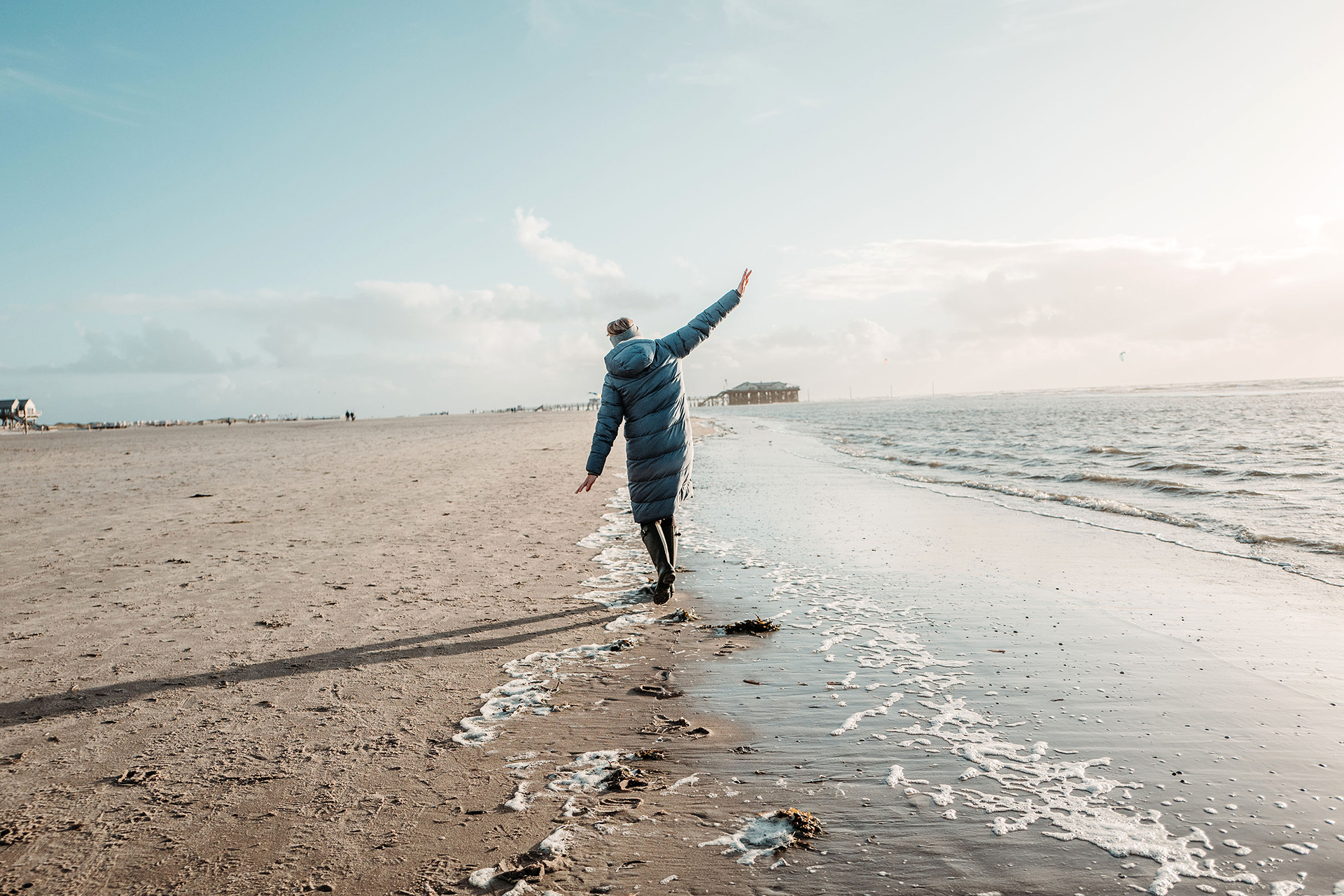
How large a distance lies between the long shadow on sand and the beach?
3 centimetres

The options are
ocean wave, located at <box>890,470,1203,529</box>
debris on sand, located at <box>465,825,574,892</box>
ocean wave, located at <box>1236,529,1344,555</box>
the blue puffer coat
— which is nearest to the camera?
debris on sand, located at <box>465,825,574,892</box>

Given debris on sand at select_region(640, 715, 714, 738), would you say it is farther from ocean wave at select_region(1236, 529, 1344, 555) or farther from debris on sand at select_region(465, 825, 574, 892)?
ocean wave at select_region(1236, 529, 1344, 555)

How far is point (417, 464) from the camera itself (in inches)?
800

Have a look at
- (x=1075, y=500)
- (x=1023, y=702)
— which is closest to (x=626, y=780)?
(x=1023, y=702)

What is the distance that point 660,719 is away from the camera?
398 centimetres

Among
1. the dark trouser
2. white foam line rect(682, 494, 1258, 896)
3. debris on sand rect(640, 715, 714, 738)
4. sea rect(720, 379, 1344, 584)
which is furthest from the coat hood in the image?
sea rect(720, 379, 1344, 584)

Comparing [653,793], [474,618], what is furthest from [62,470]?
[653,793]

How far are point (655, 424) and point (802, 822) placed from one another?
153 inches

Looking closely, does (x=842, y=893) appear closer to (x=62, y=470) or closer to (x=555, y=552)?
(x=555, y=552)

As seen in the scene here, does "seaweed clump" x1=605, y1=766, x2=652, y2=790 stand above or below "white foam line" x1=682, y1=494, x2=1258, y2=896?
above

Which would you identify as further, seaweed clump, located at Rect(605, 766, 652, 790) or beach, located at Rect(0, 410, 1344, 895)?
seaweed clump, located at Rect(605, 766, 652, 790)

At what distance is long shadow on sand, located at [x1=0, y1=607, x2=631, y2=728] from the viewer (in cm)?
415

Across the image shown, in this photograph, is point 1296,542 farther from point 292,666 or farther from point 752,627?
point 292,666

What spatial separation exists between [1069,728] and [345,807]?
140 inches
